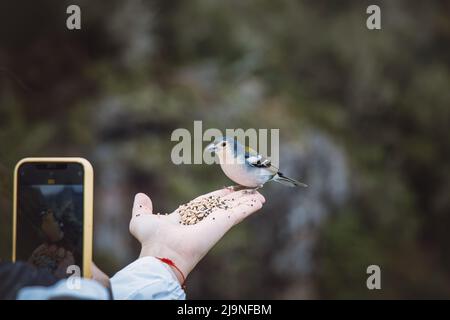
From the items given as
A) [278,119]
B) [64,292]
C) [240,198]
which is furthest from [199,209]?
[278,119]

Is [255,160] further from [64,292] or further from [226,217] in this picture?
[64,292]

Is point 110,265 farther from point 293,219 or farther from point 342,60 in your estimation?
point 342,60

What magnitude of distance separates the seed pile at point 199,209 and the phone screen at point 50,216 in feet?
0.63

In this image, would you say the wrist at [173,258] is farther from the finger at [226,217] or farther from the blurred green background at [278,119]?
the blurred green background at [278,119]

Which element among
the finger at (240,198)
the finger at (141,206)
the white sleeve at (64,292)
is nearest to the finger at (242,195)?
the finger at (240,198)

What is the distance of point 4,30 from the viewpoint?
207cm

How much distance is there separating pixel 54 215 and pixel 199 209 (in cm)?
26

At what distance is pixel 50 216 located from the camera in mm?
792

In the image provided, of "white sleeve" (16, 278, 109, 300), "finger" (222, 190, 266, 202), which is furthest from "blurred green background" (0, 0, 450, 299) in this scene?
"white sleeve" (16, 278, 109, 300)

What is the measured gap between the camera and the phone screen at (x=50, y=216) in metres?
0.77

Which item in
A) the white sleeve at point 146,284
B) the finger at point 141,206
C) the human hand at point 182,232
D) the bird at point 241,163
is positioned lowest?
the white sleeve at point 146,284

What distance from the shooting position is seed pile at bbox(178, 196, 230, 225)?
89cm

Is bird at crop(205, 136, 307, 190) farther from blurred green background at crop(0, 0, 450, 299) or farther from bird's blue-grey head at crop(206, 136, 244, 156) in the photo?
blurred green background at crop(0, 0, 450, 299)

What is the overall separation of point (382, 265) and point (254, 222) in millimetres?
566
